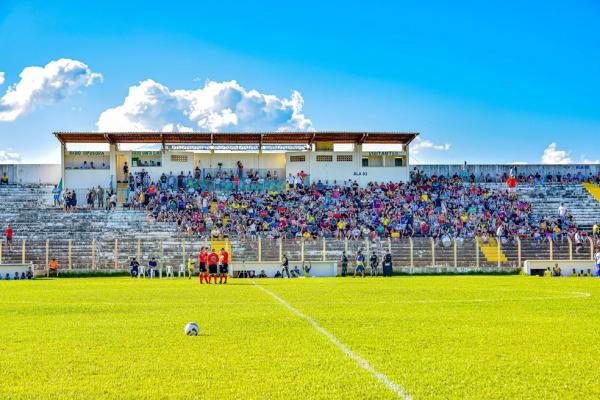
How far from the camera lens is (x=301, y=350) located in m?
A: 12.2

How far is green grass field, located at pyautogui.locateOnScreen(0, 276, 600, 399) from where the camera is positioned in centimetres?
921

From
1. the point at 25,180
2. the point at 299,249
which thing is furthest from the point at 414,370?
the point at 25,180

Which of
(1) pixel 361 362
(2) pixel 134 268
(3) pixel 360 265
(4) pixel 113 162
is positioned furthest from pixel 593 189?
(1) pixel 361 362

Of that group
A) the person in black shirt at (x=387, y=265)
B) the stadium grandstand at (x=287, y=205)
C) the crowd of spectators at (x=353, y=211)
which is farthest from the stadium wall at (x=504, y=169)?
the person in black shirt at (x=387, y=265)

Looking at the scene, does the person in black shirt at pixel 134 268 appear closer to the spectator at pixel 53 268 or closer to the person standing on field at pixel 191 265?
the person standing on field at pixel 191 265

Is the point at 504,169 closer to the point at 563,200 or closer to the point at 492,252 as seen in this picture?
the point at 563,200

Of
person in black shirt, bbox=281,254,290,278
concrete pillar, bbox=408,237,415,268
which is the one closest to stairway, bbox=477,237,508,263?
concrete pillar, bbox=408,237,415,268

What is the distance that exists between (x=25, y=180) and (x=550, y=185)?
43.5m

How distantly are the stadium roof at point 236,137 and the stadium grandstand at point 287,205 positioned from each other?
16 centimetres

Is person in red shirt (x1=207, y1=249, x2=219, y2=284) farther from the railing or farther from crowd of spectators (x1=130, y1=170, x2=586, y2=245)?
crowd of spectators (x1=130, y1=170, x2=586, y2=245)

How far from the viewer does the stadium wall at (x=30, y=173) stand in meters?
66.1

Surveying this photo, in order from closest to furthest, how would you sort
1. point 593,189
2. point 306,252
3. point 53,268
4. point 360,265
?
point 360,265
point 53,268
point 306,252
point 593,189

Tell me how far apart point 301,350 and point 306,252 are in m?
37.0

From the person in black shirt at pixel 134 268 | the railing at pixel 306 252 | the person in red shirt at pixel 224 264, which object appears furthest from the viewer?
the railing at pixel 306 252
